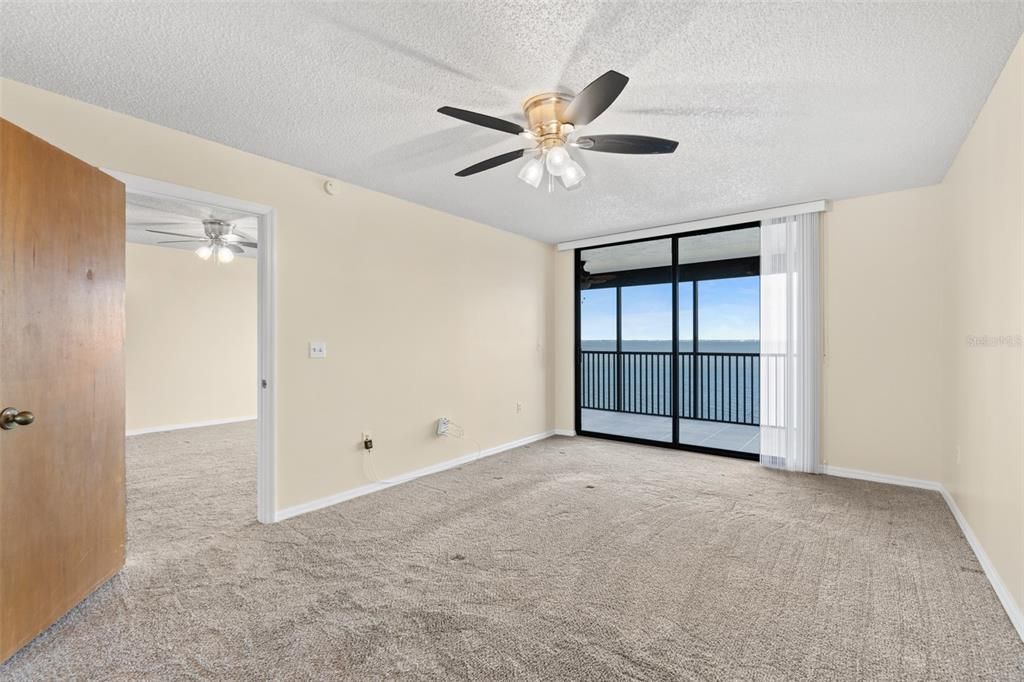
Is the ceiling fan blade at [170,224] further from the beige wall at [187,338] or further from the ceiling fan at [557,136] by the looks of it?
the ceiling fan at [557,136]

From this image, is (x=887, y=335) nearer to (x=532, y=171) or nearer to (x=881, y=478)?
(x=881, y=478)

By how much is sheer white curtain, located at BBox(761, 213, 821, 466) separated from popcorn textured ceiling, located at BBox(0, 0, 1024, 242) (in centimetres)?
98

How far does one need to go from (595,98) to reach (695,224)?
3065 mm

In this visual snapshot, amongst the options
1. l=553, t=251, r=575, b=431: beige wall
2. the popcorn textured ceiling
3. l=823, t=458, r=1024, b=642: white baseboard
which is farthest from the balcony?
the popcorn textured ceiling

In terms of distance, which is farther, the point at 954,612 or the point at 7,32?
the point at 954,612

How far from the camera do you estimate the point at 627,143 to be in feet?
7.28

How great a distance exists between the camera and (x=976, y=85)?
6.77 feet

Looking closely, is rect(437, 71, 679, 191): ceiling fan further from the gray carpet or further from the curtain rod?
the curtain rod

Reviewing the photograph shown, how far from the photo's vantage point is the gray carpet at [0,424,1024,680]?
1.65 metres

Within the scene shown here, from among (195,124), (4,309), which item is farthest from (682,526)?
(195,124)

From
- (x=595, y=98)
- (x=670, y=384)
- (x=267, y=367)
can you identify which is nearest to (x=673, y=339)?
(x=670, y=384)

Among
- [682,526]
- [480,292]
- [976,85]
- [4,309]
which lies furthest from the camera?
[480,292]

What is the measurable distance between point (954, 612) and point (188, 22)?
3762 millimetres

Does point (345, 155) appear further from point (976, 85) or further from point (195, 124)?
point (976, 85)
